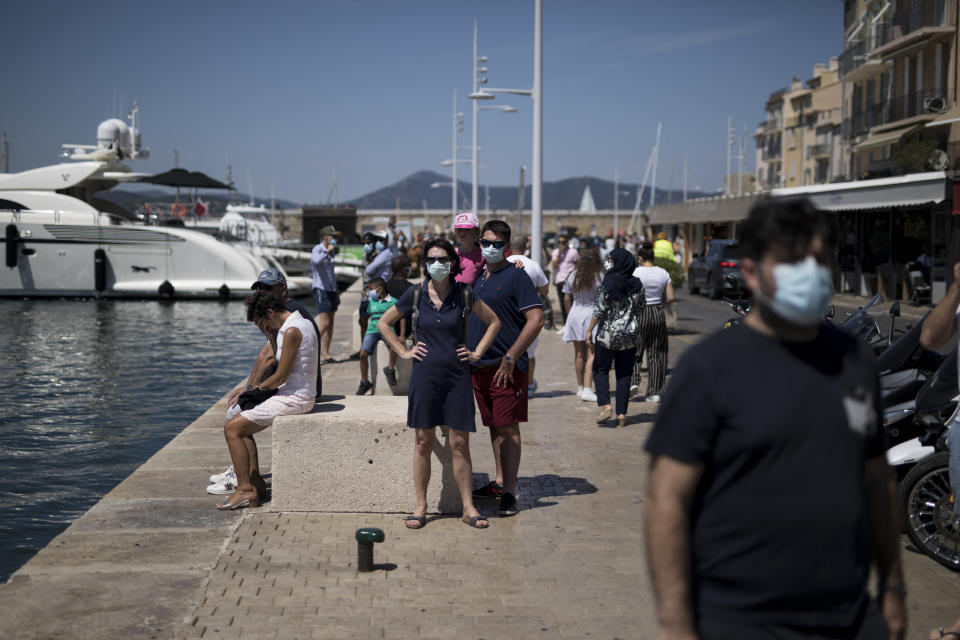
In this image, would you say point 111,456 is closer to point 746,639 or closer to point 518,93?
point 746,639

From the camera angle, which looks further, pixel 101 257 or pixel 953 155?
pixel 101 257

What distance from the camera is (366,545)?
5.62 meters

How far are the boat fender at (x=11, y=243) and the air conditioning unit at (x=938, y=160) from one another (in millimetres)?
29659

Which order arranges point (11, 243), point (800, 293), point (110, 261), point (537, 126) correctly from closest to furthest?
1. point (800, 293)
2. point (537, 126)
3. point (11, 243)
4. point (110, 261)

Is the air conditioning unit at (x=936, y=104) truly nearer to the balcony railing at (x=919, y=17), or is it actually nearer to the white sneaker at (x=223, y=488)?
the balcony railing at (x=919, y=17)

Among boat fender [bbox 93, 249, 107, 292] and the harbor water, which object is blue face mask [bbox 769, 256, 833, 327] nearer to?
the harbor water

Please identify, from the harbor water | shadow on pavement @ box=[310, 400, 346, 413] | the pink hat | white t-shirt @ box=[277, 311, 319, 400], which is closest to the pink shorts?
white t-shirt @ box=[277, 311, 319, 400]

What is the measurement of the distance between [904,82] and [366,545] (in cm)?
3873

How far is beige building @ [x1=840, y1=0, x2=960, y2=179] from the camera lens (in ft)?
110

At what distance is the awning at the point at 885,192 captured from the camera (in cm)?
2698

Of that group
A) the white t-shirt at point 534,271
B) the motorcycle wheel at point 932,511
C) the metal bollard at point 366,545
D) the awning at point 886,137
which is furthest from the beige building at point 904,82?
the metal bollard at point 366,545

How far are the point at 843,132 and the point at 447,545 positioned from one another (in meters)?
44.5

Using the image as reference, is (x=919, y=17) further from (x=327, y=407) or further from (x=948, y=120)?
(x=327, y=407)

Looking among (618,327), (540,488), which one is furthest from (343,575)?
(618,327)
